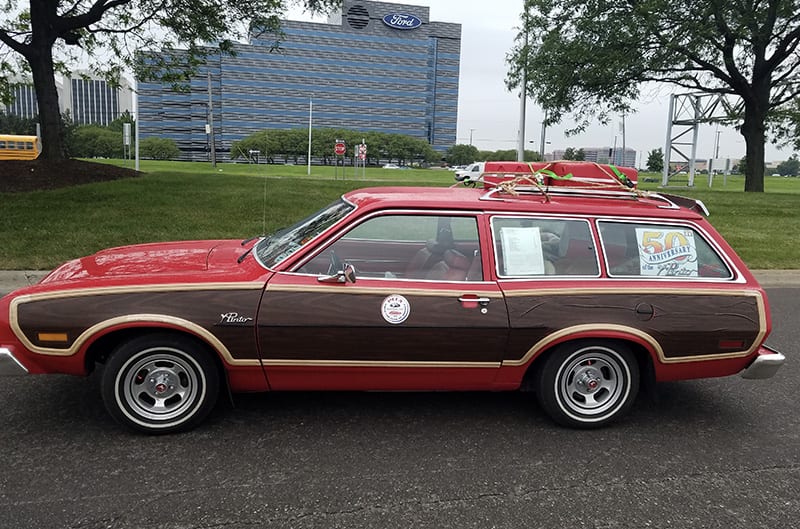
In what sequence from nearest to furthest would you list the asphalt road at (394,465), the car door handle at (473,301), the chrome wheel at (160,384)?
the asphalt road at (394,465) → the chrome wheel at (160,384) → the car door handle at (473,301)

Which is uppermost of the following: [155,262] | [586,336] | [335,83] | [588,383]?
[335,83]

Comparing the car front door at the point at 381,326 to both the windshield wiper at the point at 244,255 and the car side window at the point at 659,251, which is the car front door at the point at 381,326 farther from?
the car side window at the point at 659,251

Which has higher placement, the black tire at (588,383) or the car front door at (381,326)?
the car front door at (381,326)

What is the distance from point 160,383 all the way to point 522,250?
2.34 meters

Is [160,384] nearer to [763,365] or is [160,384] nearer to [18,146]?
[763,365]

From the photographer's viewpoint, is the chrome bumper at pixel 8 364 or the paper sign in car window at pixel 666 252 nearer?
the chrome bumper at pixel 8 364

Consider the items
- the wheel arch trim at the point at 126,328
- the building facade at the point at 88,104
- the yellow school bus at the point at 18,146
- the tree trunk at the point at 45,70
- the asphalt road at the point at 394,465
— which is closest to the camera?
the asphalt road at the point at 394,465

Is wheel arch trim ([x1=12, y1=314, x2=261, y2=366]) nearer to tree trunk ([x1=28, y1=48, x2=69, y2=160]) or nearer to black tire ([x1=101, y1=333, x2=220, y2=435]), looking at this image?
black tire ([x1=101, y1=333, x2=220, y2=435])

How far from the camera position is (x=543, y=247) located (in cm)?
382

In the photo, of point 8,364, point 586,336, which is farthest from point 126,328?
point 586,336

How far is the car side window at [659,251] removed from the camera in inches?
153

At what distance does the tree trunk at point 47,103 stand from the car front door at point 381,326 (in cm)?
1346

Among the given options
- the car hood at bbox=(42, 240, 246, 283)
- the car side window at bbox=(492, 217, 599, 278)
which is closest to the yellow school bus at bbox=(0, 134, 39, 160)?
the car hood at bbox=(42, 240, 246, 283)

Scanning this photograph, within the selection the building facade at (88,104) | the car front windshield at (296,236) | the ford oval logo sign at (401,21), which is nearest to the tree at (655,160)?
the ford oval logo sign at (401,21)
